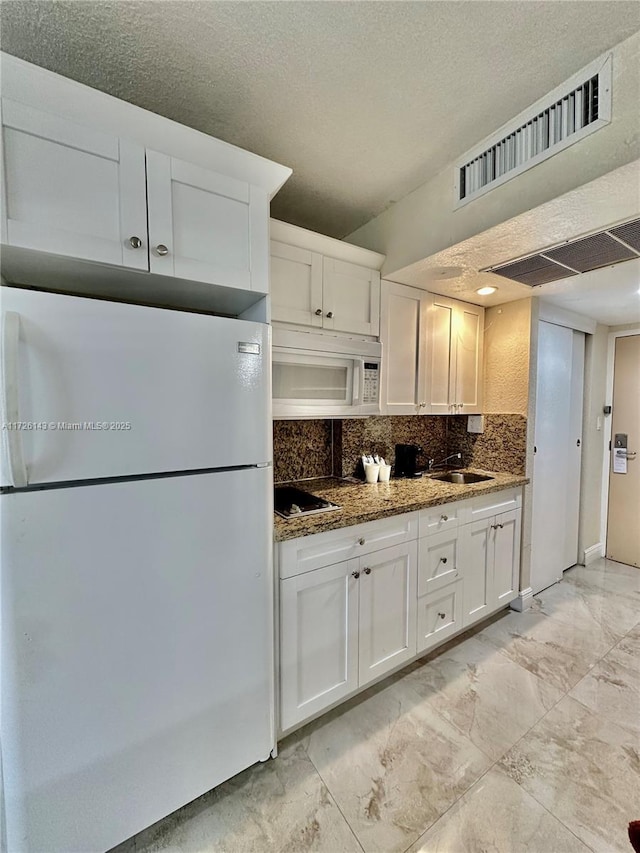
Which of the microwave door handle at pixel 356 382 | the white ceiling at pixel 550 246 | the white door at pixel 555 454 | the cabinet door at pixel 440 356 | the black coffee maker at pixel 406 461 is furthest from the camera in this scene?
the white door at pixel 555 454

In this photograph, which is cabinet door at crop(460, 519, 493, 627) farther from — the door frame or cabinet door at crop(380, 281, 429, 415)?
the door frame

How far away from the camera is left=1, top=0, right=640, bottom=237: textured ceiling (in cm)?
102

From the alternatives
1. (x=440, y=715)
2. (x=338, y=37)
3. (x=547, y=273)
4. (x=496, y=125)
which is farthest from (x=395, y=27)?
(x=440, y=715)

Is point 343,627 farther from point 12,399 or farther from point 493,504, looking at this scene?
point 12,399

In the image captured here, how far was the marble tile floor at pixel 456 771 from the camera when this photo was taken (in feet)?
3.91

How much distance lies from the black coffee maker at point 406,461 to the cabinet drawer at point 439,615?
0.74 metres

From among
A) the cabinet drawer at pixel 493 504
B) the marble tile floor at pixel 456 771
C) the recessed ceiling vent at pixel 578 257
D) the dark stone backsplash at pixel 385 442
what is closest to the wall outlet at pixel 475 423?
the dark stone backsplash at pixel 385 442

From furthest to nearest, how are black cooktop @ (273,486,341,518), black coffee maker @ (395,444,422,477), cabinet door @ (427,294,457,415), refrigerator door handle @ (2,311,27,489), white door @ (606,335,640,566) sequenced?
white door @ (606,335,640,566), black coffee maker @ (395,444,422,477), cabinet door @ (427,294,457,415), black cooktop @ (273,486,341,518), refrigerator door handle @ (2,311,27,489)

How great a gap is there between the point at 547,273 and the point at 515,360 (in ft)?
2.19

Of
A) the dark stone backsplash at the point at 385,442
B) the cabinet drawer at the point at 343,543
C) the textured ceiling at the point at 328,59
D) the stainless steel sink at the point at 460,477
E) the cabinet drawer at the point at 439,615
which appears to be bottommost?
the cabinet drawer at the point at 439,615

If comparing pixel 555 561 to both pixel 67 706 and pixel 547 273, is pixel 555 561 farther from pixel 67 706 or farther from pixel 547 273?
pixel 67 706

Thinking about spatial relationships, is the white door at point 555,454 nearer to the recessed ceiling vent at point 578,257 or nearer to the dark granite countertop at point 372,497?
the dark granite countertop at point 372,497

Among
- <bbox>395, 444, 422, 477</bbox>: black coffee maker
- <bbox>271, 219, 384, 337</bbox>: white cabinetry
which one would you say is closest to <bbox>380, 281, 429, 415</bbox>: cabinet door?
<bbox>271, 219, 384, 337</bbox>: white cabinetry

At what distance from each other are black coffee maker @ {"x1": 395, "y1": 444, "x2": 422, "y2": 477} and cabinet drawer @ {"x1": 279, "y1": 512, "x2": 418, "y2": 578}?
0.66m
